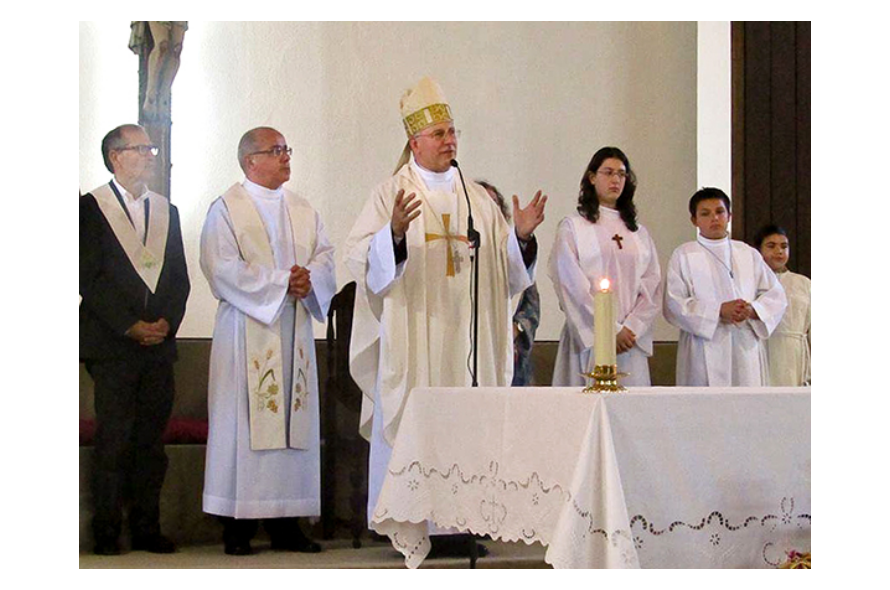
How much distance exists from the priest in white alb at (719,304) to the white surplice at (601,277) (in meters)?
0.24

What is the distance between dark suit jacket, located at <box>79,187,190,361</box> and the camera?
5.80 metres

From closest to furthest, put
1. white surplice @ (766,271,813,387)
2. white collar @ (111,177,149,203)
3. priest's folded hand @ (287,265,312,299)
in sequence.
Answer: priest's folded hand @ (287,265,312,299)
white collar @ (111,177,149,203)
white surplice @ (766,271,813,387)

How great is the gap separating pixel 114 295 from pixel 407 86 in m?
3.50

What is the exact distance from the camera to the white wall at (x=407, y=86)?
8328 mm


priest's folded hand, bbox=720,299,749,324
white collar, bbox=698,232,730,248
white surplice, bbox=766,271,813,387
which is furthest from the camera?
white surplice, bbox=766,271,813,387

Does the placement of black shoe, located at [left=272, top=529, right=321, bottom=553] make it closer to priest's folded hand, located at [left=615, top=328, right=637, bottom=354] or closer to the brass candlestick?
priest's folded hand, located at [left=615, top=328, right=637, bottom=354]

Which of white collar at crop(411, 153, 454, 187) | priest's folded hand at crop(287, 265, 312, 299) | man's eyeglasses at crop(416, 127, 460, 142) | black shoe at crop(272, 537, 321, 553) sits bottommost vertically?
black shoe at crop(272, 537, 321, 553)

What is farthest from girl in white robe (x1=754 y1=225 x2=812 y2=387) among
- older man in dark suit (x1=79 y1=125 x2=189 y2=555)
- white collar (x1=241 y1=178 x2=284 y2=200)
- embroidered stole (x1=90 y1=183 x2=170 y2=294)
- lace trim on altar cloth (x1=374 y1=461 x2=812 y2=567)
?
lace trim on altar cloth (x1=374 y1=461 x2=812 y2=567)

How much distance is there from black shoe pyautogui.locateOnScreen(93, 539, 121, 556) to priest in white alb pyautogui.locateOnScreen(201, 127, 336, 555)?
0.42 m

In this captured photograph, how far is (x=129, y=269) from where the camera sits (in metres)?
5.92

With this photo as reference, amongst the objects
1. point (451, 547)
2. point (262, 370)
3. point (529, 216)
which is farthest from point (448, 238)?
point (451, 547)

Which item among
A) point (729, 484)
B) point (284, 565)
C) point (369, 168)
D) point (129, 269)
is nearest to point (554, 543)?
point (729, 484)

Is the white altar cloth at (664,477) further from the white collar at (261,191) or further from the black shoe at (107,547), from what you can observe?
the white collar at (261,191)

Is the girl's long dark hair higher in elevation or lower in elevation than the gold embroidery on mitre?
lower
